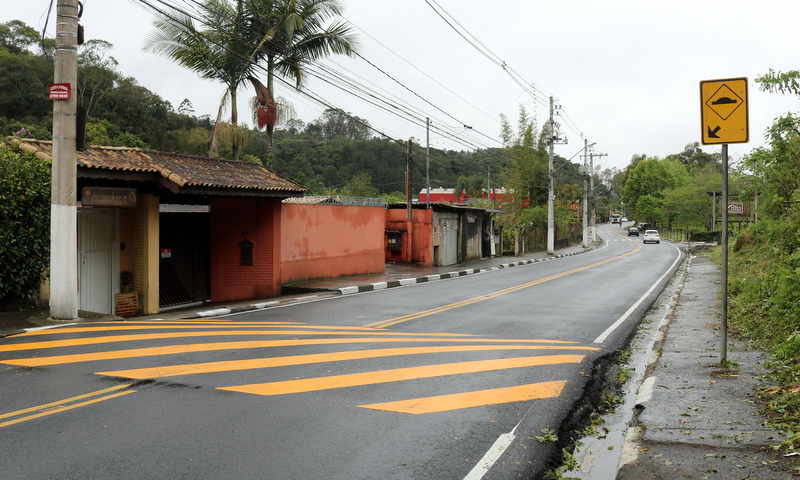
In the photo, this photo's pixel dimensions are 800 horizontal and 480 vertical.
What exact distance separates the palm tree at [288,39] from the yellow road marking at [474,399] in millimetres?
16543

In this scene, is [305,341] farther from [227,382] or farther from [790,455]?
[790,455]

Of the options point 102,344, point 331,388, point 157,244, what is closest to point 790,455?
point 331,388

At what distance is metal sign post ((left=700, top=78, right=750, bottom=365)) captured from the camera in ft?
Result: 23.2

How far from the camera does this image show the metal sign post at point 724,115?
23.2 feet

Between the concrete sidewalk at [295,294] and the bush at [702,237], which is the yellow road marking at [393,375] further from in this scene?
the bush at [702,237]

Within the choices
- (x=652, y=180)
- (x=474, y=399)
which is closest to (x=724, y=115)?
(x=474, y=399)

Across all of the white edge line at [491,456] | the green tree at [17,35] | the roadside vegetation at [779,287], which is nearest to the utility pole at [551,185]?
the roadside vegetation at [779,287]

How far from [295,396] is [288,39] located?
17033 millimetres

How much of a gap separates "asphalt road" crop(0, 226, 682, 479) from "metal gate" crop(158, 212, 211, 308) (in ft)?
12.3

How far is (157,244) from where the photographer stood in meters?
13.6

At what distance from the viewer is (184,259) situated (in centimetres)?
1551

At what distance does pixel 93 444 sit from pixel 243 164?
13090 mm

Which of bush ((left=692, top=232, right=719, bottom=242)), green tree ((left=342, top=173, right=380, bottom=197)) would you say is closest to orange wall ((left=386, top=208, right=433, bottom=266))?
green tree ((left=342, top=173, right=380, bottom=197))

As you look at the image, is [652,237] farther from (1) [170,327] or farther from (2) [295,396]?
(2) [295,396]
